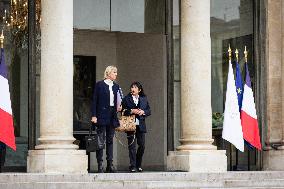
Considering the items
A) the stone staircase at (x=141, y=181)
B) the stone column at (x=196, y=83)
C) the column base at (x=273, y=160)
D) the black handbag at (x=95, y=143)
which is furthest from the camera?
the column base at (x=273, y=160)

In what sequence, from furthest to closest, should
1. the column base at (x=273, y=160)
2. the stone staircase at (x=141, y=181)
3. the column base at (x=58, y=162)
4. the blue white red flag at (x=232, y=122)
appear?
the column base at (x=273, y=160) < the blue white red flag at (x=232, y=122) < the column base at (x=58, y=162) < the stone staircase at (x=141, y=181)

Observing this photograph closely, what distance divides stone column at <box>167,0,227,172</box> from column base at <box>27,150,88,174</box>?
2.87 m

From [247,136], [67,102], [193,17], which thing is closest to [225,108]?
[247,136]

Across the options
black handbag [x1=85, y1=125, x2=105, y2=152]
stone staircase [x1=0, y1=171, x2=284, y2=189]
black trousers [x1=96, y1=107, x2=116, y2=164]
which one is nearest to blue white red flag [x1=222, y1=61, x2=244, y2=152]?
stone staircase [x1=0, y1=171, x2=284, y2=189]

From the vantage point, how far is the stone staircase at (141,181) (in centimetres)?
1683

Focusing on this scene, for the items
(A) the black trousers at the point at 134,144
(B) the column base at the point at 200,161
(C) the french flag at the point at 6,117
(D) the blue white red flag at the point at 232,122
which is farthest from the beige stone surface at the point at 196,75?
(C) the french flag at the point at 6,117

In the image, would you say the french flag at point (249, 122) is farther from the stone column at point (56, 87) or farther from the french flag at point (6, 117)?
the french flag at point (6, 117)

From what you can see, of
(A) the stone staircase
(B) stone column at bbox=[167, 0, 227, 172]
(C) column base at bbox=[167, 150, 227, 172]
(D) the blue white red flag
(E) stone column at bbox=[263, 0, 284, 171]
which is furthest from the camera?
(E) stone column at bbox=[263, 0, 284, 171]

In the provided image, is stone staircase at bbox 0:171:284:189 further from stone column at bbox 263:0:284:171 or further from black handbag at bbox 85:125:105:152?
stone column at bbox 263:0:284:171

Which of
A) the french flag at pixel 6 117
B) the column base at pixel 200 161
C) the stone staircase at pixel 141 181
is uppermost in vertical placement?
the french flag at pixel 6 117

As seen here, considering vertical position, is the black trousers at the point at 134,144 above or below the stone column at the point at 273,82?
below

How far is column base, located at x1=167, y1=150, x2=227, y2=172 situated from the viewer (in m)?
20.1

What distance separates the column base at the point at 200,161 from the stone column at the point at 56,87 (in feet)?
8.67

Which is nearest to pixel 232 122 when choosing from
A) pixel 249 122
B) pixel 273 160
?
pixel 249 122
